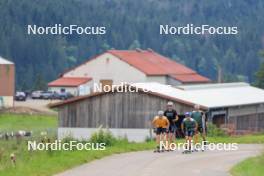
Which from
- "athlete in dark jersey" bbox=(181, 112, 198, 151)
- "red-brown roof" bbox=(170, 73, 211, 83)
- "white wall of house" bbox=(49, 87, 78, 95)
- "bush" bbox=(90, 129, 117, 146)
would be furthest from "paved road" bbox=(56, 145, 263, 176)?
"white wall of house" bbox=(49, 87, 78, 95)

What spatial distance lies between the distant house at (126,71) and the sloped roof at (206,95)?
73.7ft

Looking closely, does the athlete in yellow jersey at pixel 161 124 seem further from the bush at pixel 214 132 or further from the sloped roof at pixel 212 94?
the sloped roof at pixel 212 94

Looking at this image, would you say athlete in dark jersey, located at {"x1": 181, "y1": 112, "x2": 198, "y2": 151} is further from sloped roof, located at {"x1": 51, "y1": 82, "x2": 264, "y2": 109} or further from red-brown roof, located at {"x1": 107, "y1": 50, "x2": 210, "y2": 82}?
red-brown roof, located at {"x1": 107, "y1": 50, "x2": 210, "y2": 82}

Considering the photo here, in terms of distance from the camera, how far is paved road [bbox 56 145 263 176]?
19562mm

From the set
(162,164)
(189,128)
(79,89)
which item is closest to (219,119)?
(189,128)

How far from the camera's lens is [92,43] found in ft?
445

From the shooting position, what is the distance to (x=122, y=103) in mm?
43688

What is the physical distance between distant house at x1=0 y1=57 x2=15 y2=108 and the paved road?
5659 cm

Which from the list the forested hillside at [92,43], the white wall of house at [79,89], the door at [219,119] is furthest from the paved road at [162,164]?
the forested hillside at [92,43]

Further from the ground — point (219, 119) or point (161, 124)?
point (219, 119)

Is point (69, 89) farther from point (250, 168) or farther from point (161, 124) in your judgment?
point (250, 168)

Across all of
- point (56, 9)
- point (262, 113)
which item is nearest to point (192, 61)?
point (56, 9)

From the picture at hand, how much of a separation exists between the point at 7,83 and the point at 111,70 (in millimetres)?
10620

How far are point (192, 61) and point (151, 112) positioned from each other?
108 metres
